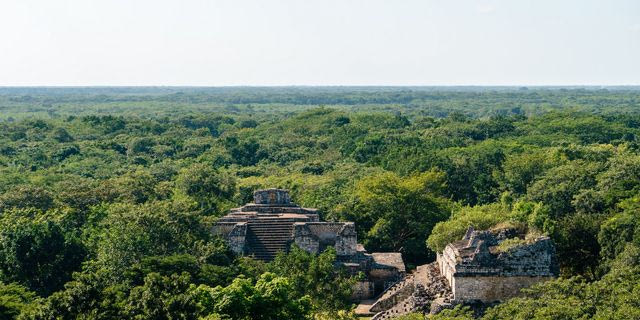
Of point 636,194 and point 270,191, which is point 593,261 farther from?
point 270,191

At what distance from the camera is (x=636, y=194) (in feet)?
114

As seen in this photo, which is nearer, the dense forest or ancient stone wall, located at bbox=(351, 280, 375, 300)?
the dense forest

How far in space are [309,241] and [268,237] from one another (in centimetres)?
189

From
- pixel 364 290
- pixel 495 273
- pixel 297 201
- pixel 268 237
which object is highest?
pixel 495 273

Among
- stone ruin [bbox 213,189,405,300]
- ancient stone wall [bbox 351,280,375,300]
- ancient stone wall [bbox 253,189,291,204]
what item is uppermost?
ancient stone wall [bbox 253,189,291,204]

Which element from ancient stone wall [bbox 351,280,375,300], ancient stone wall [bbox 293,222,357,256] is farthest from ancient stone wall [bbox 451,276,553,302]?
ancient stone wall [bbox 293,222,357,256]

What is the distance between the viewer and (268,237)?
33.6 metres

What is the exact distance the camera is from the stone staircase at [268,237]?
1298 inches

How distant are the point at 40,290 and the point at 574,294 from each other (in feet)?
57.4

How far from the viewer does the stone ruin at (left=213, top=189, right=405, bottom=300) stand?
105 feet

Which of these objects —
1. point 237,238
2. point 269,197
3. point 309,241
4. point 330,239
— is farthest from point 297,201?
point 237,238

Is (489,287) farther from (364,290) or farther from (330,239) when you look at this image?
(330,239)

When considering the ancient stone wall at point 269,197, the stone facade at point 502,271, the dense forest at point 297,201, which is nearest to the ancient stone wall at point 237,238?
the dense forest at point 297,201

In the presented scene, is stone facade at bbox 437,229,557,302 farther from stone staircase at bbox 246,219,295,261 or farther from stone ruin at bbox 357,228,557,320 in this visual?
stone staircase at bbox 246,219,295,261
